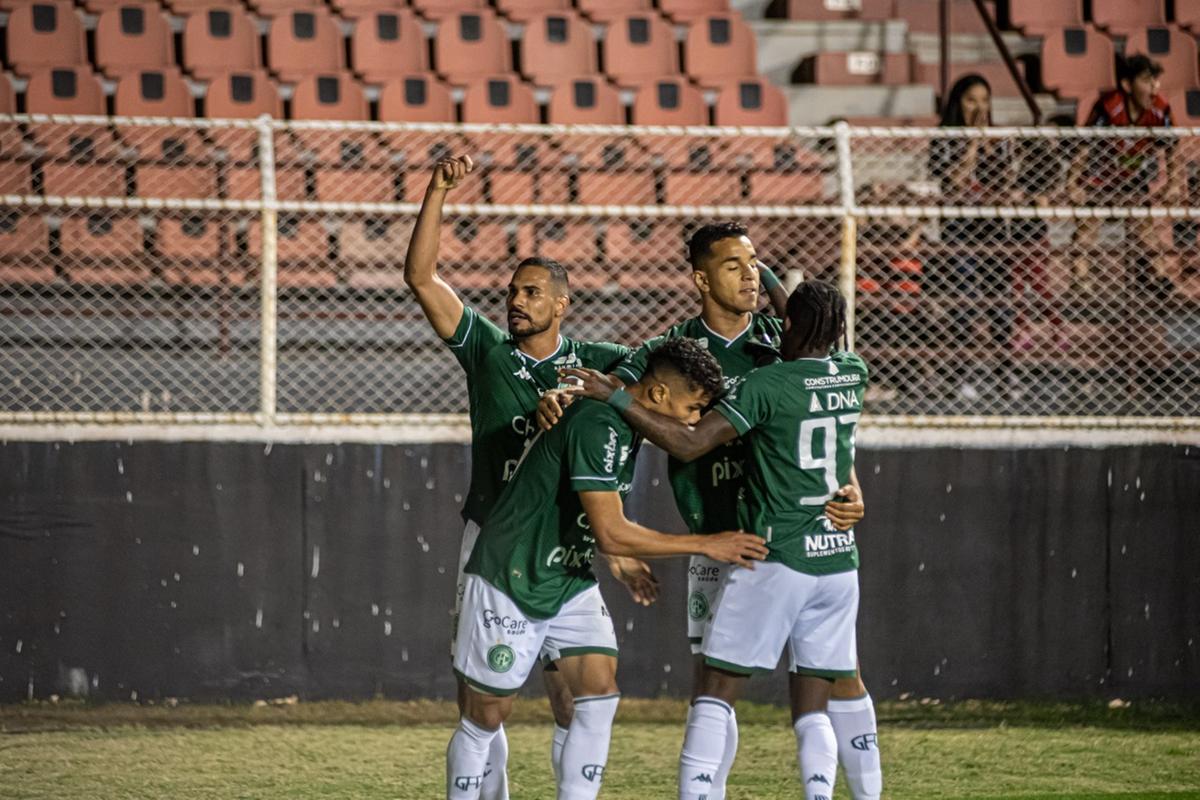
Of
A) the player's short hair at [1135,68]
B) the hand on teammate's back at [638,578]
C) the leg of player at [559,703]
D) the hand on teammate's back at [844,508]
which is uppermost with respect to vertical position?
the player's short hair at [1135,68]

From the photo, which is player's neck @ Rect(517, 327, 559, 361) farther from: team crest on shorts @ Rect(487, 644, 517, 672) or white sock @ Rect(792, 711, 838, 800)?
white sock @ Rect(792, 711, 838, 800)

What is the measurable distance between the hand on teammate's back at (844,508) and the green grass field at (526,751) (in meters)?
1.68

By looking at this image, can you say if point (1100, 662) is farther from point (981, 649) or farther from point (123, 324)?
point (123, 324)

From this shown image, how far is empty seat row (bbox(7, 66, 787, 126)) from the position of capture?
11.9m

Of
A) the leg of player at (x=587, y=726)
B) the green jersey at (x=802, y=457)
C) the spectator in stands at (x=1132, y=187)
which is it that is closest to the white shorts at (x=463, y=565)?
the leg of player at (x=587, y=726)

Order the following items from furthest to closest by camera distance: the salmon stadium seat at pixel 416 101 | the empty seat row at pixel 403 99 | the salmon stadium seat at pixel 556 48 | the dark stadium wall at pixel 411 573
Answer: the salmon stadium seat at pixel 556 48 → the salmon stadium seat at pixel 416 101 → the empty seat row at pixel 403 99 → the dark stadium wall at pixel 411 573

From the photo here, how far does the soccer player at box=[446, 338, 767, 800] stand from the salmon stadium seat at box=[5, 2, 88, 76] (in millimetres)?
9171

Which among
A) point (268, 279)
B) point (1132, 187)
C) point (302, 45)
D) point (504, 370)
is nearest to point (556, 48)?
point (302, 45)

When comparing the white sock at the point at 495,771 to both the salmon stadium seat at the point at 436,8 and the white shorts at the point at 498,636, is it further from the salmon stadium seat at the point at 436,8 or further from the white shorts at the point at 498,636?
Result: the salmon stadium seat at the point at 436,8

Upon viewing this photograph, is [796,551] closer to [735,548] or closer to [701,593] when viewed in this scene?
[735,548]

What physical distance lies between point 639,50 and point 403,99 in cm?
233

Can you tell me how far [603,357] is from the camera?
17.2 feet

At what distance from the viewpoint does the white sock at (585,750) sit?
4.69 meters

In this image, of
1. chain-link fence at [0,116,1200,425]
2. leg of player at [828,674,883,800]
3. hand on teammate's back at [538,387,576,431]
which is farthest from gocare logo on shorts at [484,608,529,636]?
chain-link fence at [0,116,1200,425]
